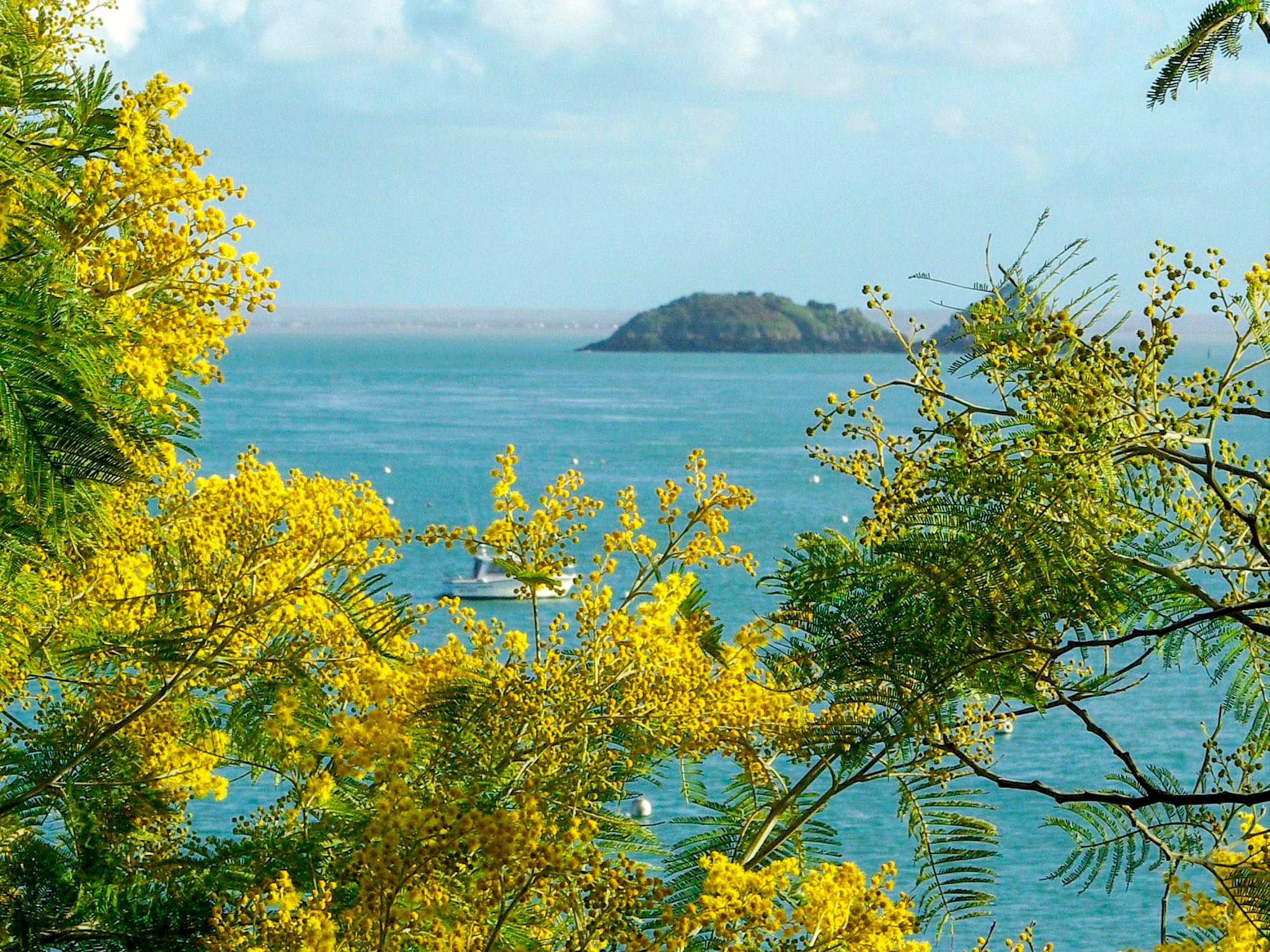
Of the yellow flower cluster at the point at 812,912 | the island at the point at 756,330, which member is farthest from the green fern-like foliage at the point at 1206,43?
the island at the point at 756,330

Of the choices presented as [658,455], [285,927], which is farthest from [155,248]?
[658,455]

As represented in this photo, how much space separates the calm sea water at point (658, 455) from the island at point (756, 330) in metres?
9.78

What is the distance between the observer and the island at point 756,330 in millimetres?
174625

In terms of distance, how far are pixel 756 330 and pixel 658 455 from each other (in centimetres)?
11479

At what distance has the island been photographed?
573ft

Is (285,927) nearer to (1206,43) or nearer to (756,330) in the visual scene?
(1206,43)

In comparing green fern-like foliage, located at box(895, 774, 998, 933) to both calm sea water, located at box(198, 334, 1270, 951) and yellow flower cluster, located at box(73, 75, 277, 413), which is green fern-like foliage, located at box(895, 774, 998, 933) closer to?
calm sea water, located at box(198, 334, 1270, 951)

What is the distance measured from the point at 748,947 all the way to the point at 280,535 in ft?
9.68

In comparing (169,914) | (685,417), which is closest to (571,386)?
(685,417)

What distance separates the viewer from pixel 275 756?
18.9ft

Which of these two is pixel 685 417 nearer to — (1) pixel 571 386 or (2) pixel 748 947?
(1) pixel 571 386

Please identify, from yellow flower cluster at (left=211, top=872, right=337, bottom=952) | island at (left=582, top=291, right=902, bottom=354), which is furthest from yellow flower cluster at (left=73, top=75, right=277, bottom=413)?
island at (left=582, top=291, right=902, bottom=354)

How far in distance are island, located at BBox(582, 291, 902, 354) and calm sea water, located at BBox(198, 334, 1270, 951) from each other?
385 inches

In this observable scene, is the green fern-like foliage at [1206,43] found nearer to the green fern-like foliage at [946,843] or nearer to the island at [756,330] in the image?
the green fern-like foliage at [946,843]
